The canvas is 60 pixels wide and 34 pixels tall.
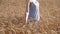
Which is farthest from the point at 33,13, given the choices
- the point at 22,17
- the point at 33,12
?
the point at 22,17

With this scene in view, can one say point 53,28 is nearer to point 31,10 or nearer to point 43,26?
→ point 43,26

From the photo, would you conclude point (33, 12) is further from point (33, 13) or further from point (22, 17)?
point (22, 17)

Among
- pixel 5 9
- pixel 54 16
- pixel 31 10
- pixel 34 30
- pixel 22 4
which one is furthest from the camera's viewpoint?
pixel 22 4

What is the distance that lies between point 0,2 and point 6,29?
2.23 ft

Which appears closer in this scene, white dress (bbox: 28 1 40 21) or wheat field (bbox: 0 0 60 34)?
wheat field (bbox: 0 0 60 34)

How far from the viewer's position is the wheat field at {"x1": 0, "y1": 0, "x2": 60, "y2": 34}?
1730 mm

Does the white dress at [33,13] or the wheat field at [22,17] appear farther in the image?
the white dress at [33,13]

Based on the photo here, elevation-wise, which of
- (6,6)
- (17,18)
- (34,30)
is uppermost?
(6,6)

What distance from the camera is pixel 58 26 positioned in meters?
1.78

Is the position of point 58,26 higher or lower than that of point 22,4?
lower

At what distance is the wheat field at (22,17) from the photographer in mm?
1730

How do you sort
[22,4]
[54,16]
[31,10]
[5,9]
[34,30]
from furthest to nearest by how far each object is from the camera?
1. [22,4]
2. [5,9]
3. [54,16]
4. [31,10]
5. [34,30]

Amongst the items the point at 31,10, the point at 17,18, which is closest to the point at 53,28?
the point at 31,10

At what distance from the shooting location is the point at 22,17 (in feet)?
6.33
